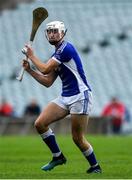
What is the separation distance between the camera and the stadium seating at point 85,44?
31.5m

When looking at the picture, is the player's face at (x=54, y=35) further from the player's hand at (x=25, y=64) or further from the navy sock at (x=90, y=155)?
the navy sock at (x=90, y=155)

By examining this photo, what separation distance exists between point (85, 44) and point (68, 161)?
2105 centimetres

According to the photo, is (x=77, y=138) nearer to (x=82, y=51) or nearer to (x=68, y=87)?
(x=68, y=87)

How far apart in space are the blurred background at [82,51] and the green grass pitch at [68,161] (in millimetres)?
7521

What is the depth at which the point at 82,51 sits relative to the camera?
113ft

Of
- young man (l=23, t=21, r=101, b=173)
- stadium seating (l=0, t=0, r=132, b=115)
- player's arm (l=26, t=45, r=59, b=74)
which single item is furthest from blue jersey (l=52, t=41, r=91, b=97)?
stadium seating (l=0, t=0, r=132, b=115)

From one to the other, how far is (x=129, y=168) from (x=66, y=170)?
0.96 metres

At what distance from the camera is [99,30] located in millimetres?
35781

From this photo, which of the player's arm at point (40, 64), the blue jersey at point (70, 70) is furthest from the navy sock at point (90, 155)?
the player's arm at point (40, 64)

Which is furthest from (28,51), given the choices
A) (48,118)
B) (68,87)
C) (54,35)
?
(48,118)

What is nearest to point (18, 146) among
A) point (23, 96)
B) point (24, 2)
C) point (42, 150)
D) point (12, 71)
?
point (42, 150)

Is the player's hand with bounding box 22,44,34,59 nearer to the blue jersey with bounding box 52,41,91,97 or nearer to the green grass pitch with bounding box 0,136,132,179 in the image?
the blue jersey with bounding box 52,41,91,97

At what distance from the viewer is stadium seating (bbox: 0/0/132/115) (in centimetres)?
3153

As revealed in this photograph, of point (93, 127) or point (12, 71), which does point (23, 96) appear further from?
point (93, 127)
